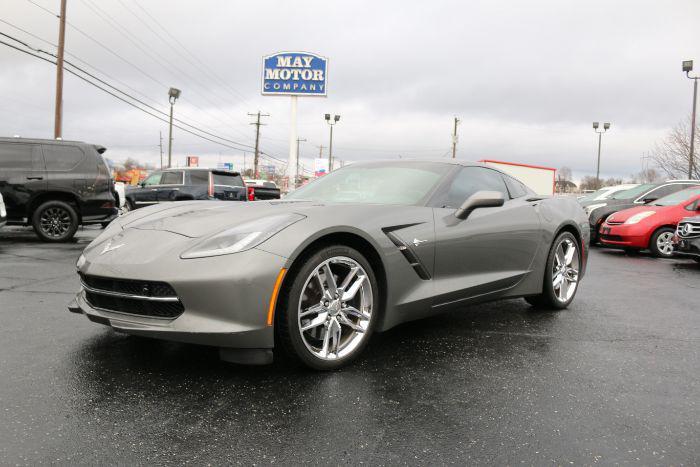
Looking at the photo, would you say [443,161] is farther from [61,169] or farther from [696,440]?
[61,169]

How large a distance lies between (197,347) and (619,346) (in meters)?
2.85

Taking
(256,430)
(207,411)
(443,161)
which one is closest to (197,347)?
(207,411)

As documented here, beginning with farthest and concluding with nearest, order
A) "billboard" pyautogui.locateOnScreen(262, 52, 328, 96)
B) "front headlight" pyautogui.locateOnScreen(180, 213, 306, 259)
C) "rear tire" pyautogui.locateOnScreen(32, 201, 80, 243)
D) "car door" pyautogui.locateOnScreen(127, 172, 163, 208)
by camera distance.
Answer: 1. "billboard" pyautogui.locateOnScreen(262, 52, 328, 96)
2. "car door" pyautogui.locateOnScreen(127, 172, 163, 208)
3. "rear tire" pyautogui.locateOnScreen(32, 201, 80, 243)
4. "front headlight" pyautogui.locateOnScreen(180, 213, 306, 259)

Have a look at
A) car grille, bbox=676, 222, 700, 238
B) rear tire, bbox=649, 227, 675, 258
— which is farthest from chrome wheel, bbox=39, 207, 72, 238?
rear tire, bbox=649, 227, 675, 258

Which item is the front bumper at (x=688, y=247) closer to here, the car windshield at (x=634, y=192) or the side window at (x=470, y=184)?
the car windshield at (x=634, y=192)

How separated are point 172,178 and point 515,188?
1351 cm

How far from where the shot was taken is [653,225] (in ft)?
33.0

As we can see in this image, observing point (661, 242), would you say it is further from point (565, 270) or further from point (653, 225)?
point (565, 270)

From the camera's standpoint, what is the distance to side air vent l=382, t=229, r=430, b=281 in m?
3.37

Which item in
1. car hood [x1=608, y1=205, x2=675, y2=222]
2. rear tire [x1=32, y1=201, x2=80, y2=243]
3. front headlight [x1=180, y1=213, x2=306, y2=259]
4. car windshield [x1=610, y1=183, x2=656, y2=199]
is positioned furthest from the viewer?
car windshield [x1=610, y1=183, x2=656, y2=199]

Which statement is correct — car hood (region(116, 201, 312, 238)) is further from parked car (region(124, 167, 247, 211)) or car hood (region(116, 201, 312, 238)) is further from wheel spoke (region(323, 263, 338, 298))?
parked car (region(124, 167, 247, 211))

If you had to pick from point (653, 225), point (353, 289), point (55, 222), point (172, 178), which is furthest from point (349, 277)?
point (172, 178)

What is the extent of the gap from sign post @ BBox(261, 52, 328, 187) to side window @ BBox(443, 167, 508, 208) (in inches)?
943

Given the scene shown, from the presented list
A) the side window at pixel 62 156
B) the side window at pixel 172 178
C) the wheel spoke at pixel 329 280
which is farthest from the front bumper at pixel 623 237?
the side window at pixel 172 178
